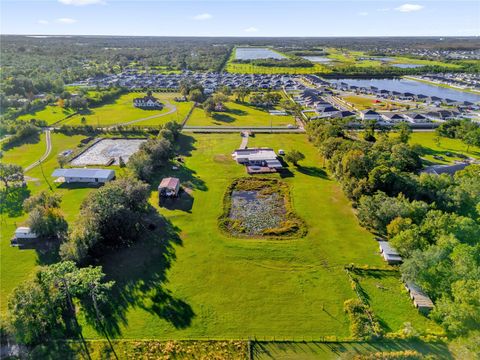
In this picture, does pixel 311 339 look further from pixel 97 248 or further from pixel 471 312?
pixel 97 248

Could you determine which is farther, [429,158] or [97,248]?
[429,158]

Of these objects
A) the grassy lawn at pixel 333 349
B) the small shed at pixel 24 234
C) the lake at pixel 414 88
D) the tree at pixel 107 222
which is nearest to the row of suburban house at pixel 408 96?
the lake at pixel 414 88

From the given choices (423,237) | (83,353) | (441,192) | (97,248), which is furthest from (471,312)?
(97,248)

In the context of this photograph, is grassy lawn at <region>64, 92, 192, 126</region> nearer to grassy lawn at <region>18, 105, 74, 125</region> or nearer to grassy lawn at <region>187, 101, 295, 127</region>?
grassy lawn at <region>18, 105, 74, 125</region>

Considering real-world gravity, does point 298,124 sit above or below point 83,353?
above

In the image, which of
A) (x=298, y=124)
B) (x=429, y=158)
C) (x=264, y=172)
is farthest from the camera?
(x=298, y=124)

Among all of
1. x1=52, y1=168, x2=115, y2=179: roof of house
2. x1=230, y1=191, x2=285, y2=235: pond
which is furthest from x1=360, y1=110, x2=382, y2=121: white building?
x1=52, y1=168, x2=115, y2=179: roof of house
